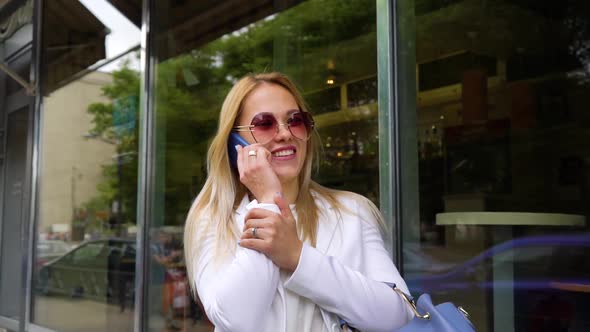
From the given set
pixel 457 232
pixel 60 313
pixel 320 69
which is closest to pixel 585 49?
pixel 320 69

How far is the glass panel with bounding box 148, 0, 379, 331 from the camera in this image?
5105mm

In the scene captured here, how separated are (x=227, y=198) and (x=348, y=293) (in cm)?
50

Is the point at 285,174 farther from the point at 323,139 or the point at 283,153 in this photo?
the point at 323,139

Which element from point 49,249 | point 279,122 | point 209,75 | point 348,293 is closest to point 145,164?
point 209,75

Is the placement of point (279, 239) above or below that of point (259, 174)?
below

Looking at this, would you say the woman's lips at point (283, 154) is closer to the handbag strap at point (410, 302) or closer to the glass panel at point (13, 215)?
the handbag strap at point (410, 302)

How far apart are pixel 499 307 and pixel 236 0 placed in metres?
4.50

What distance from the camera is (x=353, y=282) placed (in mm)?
1478

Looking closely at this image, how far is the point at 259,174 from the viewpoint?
5.24 ft

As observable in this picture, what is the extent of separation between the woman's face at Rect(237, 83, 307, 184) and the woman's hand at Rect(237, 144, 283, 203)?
0.29 feet

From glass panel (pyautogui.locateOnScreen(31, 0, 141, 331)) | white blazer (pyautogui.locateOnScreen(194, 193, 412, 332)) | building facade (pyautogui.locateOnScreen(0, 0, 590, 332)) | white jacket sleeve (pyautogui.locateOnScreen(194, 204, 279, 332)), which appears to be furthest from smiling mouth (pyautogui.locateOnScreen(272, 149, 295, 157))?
glass panel (pyautogui.locateOnScreen(31, 0, 141, 331))

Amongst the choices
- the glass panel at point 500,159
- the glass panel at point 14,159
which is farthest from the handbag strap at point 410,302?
the glass panel at point 14,159

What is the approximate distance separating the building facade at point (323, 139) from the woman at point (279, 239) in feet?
2.55

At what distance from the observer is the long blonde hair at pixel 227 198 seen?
5.52ft
